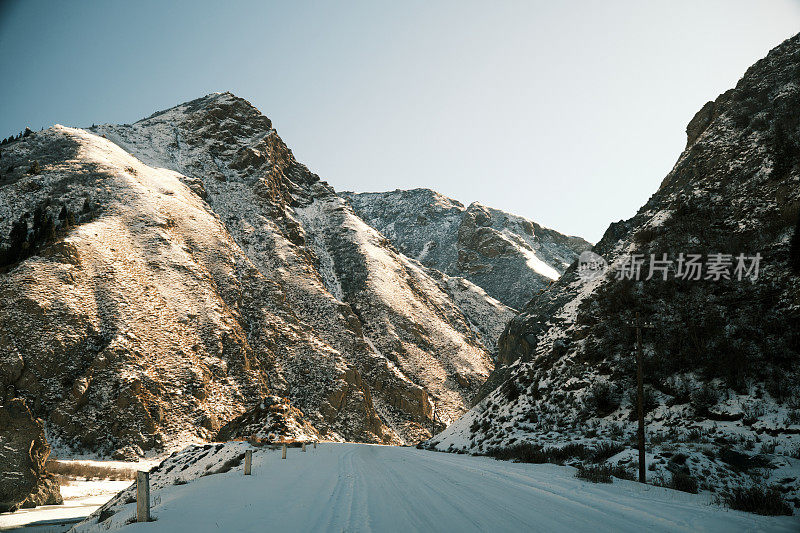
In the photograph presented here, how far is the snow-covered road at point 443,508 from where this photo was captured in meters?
5.43

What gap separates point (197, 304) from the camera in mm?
42844

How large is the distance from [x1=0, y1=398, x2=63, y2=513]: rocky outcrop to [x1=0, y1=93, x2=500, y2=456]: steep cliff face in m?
8.39

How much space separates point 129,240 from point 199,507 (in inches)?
1853

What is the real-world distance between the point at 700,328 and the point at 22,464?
35.6 meters

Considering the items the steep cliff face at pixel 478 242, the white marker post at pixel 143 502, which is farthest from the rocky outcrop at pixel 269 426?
the steep cliff face at pixel 478 242

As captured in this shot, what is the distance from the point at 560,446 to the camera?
52.9ft

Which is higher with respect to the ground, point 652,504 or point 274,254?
point 274,254

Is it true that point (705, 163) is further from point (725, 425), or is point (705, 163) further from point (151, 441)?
point (151, 441)

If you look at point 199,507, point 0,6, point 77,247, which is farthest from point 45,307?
point 199,507

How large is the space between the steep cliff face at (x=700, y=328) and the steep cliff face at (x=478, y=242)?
80366 mm

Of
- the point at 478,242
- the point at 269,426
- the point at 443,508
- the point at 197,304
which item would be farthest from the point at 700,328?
the point at 478,242

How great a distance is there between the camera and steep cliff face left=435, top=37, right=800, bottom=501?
12.6m

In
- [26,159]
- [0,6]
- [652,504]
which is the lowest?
[652,504]

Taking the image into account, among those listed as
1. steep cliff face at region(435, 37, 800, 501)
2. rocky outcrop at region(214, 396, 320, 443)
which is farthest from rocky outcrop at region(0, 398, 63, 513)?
steep cliff face at region(435, 37, 800, 501)
